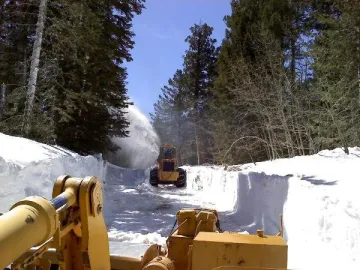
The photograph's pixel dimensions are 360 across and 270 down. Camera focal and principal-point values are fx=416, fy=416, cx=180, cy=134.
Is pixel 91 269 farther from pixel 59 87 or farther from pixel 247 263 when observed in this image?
pixel 59 87

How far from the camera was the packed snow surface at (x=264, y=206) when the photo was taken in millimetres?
6824

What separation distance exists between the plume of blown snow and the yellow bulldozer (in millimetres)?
48670

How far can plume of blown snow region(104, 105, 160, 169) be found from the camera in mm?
54500

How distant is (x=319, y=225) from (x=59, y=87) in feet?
40.0

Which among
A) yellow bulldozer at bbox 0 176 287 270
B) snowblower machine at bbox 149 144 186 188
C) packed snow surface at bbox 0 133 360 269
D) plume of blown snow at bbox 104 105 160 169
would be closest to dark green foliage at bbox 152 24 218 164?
plume of blown snow at bbox 104 105 160 169

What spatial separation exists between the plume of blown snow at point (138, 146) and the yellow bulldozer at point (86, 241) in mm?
48670

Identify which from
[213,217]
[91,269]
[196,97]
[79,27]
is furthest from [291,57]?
[91,269]

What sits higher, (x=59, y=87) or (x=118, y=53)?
(x=118, y=53)

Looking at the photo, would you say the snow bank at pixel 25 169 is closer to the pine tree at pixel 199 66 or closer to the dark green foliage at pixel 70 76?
the dark green foliage at pixel 70 76

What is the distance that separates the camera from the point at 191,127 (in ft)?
145

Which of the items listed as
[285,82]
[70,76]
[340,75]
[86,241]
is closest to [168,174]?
[285,82]

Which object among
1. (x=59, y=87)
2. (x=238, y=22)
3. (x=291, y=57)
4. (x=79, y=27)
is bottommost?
(x=59, y=87)

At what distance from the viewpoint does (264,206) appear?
11.8 metres

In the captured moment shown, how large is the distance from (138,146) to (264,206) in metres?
46.0
